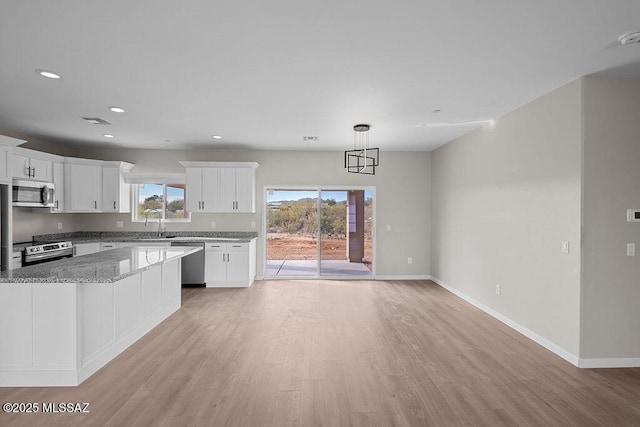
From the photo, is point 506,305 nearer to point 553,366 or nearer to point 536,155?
point 553,366

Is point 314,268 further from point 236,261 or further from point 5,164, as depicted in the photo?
point 5,164

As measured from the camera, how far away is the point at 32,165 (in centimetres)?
500

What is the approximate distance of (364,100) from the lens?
12.2 ft

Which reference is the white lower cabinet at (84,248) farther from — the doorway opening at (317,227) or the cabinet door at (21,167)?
the doorway opening at (317,227)

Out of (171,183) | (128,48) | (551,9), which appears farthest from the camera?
(171,183)

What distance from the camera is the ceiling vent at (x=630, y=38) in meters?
2.29

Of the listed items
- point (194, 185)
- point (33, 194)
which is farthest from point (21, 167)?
point (194, 185)

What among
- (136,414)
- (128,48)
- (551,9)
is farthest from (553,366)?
(128,48)

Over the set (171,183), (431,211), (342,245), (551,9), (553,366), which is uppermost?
(551,9)

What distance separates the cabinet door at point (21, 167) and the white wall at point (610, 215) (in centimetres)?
681

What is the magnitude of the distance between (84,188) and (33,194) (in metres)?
1.04

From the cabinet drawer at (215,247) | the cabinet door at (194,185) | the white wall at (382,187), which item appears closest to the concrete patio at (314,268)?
the white wall at (382,187)

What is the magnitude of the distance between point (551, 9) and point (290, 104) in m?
2.52

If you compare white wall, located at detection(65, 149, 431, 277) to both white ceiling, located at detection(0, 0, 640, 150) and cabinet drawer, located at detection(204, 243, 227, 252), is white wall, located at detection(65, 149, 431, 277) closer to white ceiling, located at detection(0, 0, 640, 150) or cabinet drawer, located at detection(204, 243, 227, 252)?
cabinet drawer, located at detection(204, 243, 227, 252)
